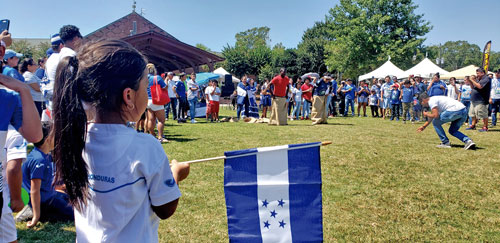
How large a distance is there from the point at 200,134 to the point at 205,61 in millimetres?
14970

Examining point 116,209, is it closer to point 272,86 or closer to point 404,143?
point 404,143

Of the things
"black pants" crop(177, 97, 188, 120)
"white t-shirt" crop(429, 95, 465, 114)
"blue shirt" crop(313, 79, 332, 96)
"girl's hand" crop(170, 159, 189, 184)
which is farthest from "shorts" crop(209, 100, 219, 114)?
"girl's hand" crop(170, 159, 189, 184)

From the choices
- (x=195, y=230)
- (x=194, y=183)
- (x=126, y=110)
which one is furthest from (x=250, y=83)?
(x=126, y=110)

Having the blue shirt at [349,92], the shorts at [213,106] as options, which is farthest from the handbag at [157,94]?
the blue shirt at [349,92]

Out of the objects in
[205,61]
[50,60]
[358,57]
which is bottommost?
[50,60]

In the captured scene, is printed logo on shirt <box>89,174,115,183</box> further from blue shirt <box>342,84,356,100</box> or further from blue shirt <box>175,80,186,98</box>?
blue shirt <box>342,84,356,100</box>

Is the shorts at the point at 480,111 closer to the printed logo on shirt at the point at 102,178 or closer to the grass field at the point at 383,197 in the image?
the grass field at the point at 383,197

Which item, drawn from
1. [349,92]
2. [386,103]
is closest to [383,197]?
[386,103]

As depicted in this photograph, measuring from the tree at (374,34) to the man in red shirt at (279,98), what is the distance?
3181 centimetres

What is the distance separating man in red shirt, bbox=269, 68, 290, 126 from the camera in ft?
43.0

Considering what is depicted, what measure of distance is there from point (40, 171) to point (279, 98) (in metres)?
10.3

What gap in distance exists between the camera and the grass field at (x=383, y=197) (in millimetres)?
3678

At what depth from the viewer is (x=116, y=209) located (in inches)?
55.5

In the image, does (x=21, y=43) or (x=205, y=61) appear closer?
(x=205, y=61)
